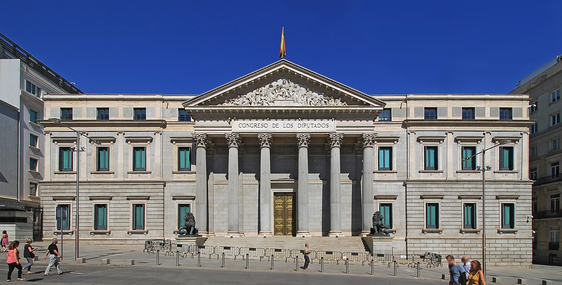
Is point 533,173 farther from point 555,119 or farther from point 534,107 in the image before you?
point 534,107

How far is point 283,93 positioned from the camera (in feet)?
163

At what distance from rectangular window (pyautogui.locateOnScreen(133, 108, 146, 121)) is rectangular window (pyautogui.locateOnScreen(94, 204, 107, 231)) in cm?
967

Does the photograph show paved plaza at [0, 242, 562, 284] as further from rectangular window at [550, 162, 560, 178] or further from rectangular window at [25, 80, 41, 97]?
rectangular window at [550, 162, 560, 178]

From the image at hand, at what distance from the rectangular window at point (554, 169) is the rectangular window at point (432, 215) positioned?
16224 millimetres

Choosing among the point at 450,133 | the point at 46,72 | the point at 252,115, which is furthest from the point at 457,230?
the point at 46,72

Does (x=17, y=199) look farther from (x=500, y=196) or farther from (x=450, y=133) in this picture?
(x=500, y=196)

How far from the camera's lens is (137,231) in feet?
172

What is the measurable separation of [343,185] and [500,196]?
16.2 meters

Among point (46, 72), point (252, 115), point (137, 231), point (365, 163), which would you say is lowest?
point (137, 231)

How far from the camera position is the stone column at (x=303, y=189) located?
47781 mm

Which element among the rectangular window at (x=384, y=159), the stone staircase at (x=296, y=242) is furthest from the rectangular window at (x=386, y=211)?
the stone staircase at (x=296, y=242)

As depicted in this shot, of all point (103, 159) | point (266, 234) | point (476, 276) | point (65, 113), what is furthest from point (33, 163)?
point (476, 276)

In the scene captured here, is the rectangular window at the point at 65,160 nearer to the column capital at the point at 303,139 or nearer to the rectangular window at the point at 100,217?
the rectangular window at the point at 100,217

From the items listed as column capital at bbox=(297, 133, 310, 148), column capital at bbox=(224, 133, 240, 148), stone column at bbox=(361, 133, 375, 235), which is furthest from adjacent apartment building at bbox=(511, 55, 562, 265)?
column capital at bbox=(224, 133, 240, 148)
